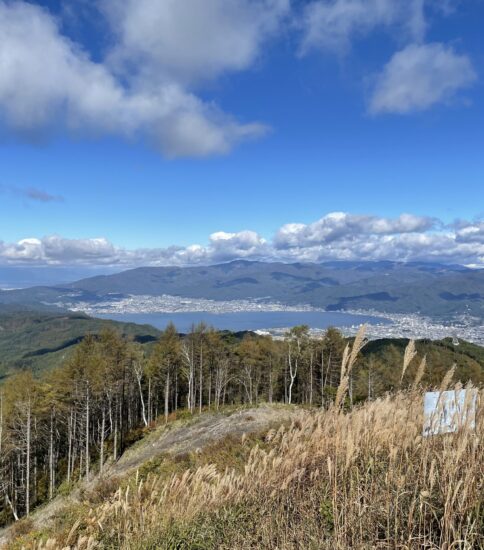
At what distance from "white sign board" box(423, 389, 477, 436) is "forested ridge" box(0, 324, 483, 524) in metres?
21.3

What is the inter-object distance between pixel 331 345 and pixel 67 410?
→ 2507 centimetres

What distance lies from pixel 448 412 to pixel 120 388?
3426cm

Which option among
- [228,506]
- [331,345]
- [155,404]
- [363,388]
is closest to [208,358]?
[155,404]

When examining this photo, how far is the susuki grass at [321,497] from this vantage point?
2926 mm

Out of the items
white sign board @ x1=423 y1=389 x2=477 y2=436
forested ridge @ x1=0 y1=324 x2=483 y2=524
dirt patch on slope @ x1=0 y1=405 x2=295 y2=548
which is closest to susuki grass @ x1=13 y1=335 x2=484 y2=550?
white sign board @ x1=423 y1=389 x2=477 y2=436

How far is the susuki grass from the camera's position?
2.93 m

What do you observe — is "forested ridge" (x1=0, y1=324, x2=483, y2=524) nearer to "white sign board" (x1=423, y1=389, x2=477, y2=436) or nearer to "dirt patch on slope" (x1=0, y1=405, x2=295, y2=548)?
"dirt patch on slope" (x1=0, y1=405, x2=295, y2=548)

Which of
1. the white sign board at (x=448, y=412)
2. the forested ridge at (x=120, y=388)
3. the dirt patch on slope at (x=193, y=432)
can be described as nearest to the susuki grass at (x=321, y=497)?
the white sign board at (x=448, y=412)

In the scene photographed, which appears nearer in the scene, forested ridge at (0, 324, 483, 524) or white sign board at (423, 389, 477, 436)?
white sign board at (423, 389, 477, 436)

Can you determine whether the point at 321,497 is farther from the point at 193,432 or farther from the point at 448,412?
the point at 193,432

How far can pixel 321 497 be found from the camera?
374 centimetres

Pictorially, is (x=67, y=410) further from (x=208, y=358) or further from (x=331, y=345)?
(x=331, y=345)

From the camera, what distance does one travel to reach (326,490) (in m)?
3.73

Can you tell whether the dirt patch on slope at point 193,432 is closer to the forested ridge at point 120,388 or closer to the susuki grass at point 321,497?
the forested ridge at point 120,388
